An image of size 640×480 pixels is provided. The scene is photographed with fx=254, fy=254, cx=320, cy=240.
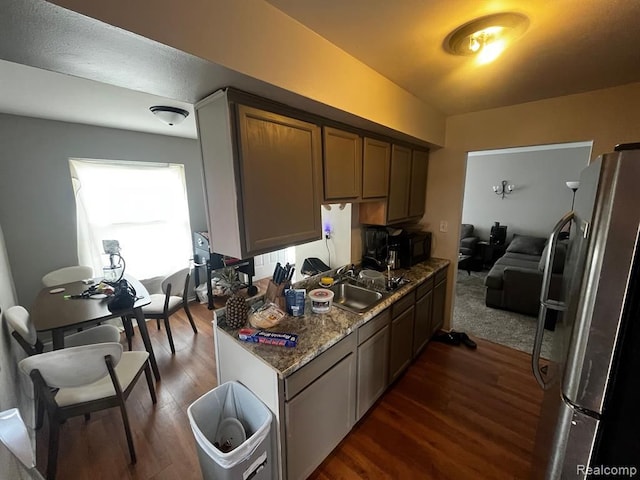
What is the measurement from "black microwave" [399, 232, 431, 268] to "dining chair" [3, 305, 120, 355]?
2.85 meters

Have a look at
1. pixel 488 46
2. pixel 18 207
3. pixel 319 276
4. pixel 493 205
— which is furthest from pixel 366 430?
pixel 493 205

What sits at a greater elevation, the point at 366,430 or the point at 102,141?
the point at 102,141

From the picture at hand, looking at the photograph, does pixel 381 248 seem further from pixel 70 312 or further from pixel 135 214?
pixel 135 214

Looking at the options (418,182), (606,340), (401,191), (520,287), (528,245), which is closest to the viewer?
(606,340)

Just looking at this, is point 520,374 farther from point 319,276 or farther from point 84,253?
point 84,253

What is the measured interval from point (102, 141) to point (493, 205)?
7.24 meters

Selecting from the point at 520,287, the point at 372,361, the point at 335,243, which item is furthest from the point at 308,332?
the point at 520,287

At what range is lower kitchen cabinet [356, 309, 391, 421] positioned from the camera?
5.76 ft

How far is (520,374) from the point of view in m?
2.38

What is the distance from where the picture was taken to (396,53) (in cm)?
150

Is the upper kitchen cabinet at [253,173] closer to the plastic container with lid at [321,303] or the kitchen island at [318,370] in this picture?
the plastic container with lid at [321,303]

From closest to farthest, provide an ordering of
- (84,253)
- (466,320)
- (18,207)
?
1. (18,207)
2. (84,253)
3. (466,320)

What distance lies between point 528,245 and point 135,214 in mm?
6684

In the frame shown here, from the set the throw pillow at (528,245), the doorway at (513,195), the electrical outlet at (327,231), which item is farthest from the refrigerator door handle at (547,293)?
the throw pillow at (528,245)
